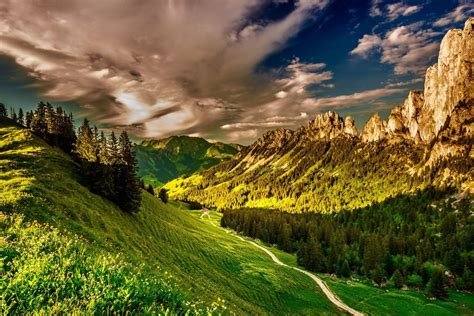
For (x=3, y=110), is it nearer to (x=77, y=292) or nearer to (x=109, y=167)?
(x=109, y=167)

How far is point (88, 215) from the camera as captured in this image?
3934cm

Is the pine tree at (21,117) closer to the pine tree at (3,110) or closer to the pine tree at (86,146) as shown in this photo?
the pine tree at (3,110)

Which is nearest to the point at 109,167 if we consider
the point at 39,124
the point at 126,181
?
the point at 126,181

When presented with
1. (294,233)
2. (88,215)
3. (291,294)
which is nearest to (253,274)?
(291,294)

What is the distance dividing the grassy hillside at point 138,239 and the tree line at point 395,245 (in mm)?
50905

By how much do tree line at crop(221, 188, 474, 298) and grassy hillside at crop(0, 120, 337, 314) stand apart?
167 ft

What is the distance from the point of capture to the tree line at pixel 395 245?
114500 mm

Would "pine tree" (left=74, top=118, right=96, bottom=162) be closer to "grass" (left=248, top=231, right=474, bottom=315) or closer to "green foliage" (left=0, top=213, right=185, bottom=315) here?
"green foliage" (left=0, top=213, right=185, bottom=315)

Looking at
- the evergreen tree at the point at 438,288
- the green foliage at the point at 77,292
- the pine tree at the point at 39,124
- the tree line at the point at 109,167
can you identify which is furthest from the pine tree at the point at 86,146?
A: the evergreen tree at the point at 438,288

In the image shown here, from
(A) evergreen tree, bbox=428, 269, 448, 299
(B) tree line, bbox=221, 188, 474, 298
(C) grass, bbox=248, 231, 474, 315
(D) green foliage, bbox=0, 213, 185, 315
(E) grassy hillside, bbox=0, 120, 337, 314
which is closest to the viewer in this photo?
(D) green foliage, bbox=0, 213, 185, 315

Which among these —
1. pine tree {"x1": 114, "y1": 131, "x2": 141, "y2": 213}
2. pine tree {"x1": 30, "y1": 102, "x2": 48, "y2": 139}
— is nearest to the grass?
pine tree {"x1": 114, "y1": 131, "x2": 141, "y2": 213}

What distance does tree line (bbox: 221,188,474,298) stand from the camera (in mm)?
114500

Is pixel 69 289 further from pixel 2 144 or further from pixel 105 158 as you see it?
pixel 2 144

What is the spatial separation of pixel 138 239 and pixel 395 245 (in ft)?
468
